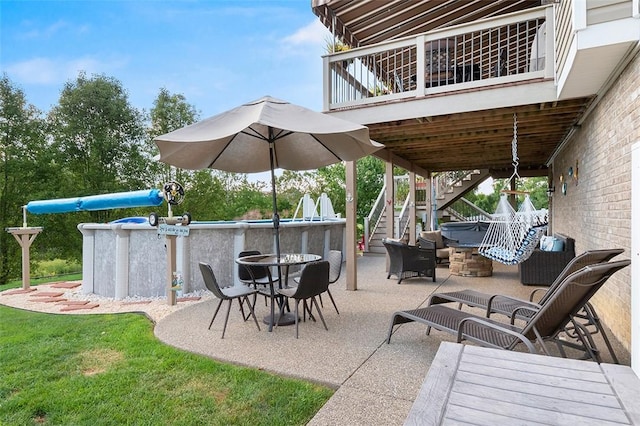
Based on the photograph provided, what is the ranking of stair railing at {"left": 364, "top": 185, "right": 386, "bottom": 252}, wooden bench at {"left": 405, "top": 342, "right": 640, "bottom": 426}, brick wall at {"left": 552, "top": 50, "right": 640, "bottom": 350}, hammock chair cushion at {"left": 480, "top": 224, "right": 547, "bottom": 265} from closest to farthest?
wooden bench at {"left": 405, "top": 342, "right": 640, "bottom": 426} → brick wall at {"left": 552, "top": 50, "right": 640, "bottom": 350} → hammock chair cushion at {"left": 480, "top": 224, "right": 547, "bottom": 265} → stair railing at {"left": 364, "top": 185, "right": 386, "bottom": 252}

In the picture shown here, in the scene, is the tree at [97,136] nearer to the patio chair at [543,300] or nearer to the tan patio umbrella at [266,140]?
the tan patio umbrella at [266,140]

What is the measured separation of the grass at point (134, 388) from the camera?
251 centimetres

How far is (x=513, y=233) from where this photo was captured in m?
6.84

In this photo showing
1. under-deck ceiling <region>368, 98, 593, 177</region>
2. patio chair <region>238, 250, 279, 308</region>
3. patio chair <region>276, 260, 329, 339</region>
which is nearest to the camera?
patio chair <region>276, 260, 329, 339</region>

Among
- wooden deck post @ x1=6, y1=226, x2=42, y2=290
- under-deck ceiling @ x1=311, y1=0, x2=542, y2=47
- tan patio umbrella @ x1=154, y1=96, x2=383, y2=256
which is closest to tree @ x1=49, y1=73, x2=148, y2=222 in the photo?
wooden deck post @ x1=6, y1=226, x2=42, y2=290

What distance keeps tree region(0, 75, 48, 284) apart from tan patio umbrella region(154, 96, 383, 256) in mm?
14095

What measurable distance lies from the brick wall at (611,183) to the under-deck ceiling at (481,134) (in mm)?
461

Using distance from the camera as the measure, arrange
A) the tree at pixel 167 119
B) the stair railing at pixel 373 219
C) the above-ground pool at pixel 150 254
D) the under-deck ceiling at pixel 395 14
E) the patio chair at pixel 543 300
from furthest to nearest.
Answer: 1. the tree at pixel 167 119
2. the stair railing at pixel 373 219
3. the under-deck ceiling at pixel 395 14
4. the above-ground pool at pixel 150 254
5. the patio chair at pixel 543 300

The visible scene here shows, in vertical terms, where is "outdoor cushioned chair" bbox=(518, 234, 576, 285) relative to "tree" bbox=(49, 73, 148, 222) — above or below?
below

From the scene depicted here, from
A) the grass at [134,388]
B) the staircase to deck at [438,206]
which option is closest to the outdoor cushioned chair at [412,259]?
the grass at [134,388]

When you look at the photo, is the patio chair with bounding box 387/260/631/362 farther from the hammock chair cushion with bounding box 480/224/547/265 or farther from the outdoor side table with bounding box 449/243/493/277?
the outdoor side table with bounding box 449/243/493/277

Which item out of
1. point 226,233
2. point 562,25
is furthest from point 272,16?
point 562,25

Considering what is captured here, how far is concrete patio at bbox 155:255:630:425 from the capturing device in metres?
2.59

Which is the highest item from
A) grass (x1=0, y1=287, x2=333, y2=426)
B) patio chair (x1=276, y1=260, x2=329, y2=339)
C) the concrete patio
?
patio chair (x1=276, y1=260, x2=329, y2=339)
